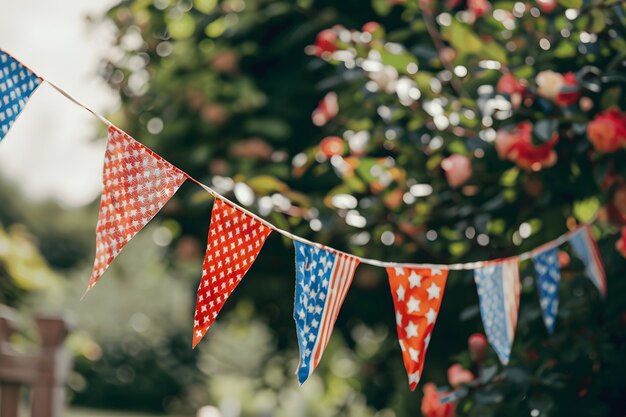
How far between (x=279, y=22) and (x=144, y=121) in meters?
0.85

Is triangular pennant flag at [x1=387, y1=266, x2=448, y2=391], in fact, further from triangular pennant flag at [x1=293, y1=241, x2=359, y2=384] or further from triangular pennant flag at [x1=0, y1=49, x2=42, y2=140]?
triangular pennant flag at [x1=0, y1=49, x2=42, y2=140]

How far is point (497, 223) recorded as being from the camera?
10.3 feet

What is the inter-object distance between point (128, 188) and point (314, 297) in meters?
0.56

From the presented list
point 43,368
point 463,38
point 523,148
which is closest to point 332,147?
point 463,38

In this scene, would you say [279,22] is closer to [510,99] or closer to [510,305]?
[510,99]

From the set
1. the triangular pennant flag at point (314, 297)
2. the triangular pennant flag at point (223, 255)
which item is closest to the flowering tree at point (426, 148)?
the triangular pennant flag at point (314, 297)

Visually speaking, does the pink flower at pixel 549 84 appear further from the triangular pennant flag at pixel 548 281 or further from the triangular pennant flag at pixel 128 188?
the triangular pennant flag at pixel 128 188

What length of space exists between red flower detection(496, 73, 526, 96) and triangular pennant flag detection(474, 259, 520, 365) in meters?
0.56

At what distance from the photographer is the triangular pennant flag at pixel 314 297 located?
2.15 metres

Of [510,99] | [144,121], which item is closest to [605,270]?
[510,99]

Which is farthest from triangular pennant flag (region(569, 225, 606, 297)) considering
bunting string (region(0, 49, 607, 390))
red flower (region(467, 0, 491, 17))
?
red flower (region(467, 0, 491, 17))

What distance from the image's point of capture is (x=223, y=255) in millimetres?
2074

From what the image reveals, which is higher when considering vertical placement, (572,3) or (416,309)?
(572,3)

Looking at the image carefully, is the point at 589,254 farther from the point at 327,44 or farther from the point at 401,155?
the point at 327,44
